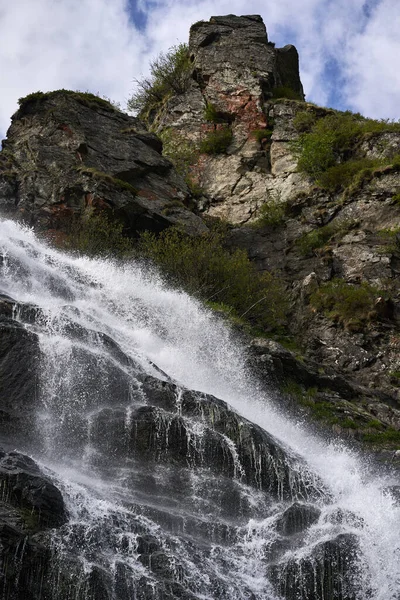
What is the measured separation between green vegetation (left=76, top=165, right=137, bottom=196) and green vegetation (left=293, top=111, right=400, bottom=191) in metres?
9.01

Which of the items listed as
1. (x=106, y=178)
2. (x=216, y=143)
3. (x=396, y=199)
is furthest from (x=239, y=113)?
(x=396, y=199)

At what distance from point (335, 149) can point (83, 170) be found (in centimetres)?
1300

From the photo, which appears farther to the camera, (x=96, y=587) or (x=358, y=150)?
(x=358, y=150)

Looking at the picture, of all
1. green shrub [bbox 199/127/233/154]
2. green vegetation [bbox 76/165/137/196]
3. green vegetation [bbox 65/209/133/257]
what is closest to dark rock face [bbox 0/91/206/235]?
green vegetation [bbox 76/165/137/196]

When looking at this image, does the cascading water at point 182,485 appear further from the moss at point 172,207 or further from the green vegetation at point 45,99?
the green vegetation at point 45,99

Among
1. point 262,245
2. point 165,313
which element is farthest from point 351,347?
point 262,245

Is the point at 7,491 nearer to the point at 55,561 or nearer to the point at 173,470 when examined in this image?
the point at 55,561

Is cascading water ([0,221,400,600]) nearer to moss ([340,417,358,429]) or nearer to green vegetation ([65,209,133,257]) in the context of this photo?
moss ([340,417,358,429])

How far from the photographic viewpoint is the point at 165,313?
2231cm

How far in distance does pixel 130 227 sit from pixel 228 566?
18.7 m

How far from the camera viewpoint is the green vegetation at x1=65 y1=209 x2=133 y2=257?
25312 mm

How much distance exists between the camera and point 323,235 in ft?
93.5

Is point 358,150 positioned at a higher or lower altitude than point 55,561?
higher

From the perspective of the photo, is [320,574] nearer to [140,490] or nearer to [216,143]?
[140,490]
